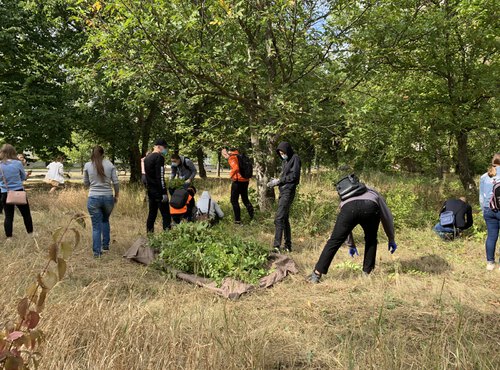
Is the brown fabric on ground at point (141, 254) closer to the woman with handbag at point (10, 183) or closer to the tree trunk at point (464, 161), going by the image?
the woman with handbag at point (10, 183)

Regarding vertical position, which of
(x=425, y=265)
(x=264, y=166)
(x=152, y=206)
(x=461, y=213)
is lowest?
(x=425, y=265)

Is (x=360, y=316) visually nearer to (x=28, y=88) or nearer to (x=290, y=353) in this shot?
(x=290, y=353)

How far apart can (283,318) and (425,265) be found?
309 centimetres

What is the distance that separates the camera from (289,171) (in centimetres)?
595

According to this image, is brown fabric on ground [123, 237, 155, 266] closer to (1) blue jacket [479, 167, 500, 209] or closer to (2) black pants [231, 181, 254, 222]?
(2) black pants [231, 181, 254, 222]

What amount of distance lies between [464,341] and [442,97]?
9.02 m

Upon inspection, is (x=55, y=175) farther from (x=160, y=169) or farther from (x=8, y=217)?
(x=160, y=169)

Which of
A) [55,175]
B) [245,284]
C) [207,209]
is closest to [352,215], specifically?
[245,284]

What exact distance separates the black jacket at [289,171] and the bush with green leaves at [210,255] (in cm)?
133

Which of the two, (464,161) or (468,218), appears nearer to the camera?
(468,218)

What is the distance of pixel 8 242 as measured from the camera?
5.86 meters

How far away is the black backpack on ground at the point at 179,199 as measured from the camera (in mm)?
7000

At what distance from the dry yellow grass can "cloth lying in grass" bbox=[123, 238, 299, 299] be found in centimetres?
12

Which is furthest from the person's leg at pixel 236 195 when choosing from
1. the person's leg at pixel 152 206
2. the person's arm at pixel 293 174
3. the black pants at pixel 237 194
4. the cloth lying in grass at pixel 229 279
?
the cloth lying in grass at pixel 229 279
